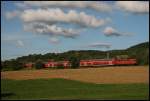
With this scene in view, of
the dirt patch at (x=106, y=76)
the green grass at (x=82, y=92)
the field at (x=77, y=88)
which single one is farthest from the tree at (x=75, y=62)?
the green grass at (x=82, y=92)

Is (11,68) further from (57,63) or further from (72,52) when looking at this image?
(72,52)

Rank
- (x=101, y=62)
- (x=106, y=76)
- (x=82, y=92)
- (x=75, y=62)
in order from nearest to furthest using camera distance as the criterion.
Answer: (x=82, y=92) → (x=106, y=76) → (x=101, y=62) → (x=75, y=62)

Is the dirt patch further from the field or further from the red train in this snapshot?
the red train

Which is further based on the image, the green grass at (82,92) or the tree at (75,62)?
the tree at (75,62)

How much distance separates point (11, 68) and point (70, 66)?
15.4 m

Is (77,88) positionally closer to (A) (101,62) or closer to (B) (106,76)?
(B) (106,76)

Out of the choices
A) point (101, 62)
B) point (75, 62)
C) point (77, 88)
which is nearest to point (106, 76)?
point (77, 88)

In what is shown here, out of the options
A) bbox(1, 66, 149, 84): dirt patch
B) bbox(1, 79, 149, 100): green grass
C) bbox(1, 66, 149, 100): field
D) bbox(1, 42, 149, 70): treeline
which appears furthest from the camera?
bbox(1, 42, 149, 70): treeline

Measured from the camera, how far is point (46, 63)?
105 m

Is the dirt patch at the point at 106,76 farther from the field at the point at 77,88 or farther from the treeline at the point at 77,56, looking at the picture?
the treeline at the point at 77,56

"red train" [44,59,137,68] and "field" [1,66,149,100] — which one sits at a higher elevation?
"red train" [44,59,137,68]

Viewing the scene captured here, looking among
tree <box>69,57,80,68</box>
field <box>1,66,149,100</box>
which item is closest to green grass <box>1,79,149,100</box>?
field <box>1,66,149,100</box>

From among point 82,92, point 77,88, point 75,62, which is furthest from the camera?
point 75,62

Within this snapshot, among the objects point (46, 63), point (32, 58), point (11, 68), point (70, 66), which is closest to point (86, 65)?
point (70, 66)
